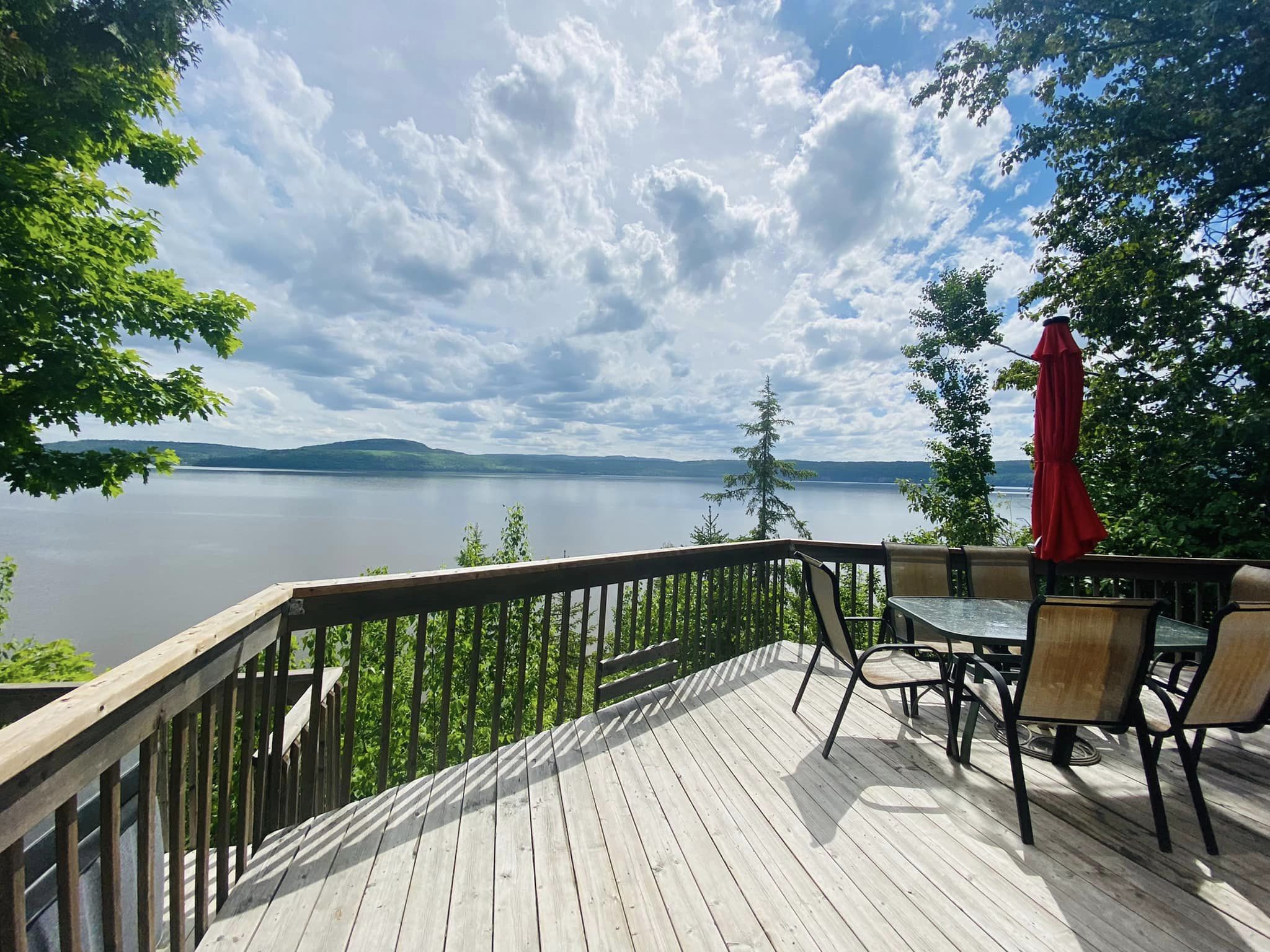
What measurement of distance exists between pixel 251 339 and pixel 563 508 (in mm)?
59594

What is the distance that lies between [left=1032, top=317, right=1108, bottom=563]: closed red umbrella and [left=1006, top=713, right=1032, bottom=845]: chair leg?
141 cm

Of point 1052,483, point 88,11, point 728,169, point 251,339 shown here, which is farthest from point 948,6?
point 251,339

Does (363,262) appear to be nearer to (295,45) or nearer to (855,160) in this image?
(295,45)

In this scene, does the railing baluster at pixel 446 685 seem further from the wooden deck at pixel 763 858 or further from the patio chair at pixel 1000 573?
the patio chair at pixel 1000 573

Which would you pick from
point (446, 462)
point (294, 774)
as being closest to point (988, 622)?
point (294, 774)

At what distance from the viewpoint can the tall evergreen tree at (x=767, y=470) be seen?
22.4 m

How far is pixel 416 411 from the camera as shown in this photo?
69.8 metres

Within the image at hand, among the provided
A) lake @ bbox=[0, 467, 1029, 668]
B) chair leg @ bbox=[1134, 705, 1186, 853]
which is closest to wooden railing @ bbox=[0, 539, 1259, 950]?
A: chair leg @ bbox=[1134, 705, 1186, 853]

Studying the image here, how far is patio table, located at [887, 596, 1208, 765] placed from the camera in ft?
8.35

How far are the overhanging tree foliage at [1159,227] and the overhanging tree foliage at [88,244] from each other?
10175 mm

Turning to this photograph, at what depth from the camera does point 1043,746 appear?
2.89 metres

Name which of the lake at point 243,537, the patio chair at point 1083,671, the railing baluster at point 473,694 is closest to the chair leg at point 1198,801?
the patio chair at point 1083,671

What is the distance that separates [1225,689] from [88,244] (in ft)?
32.7

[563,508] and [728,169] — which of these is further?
[563,508]
